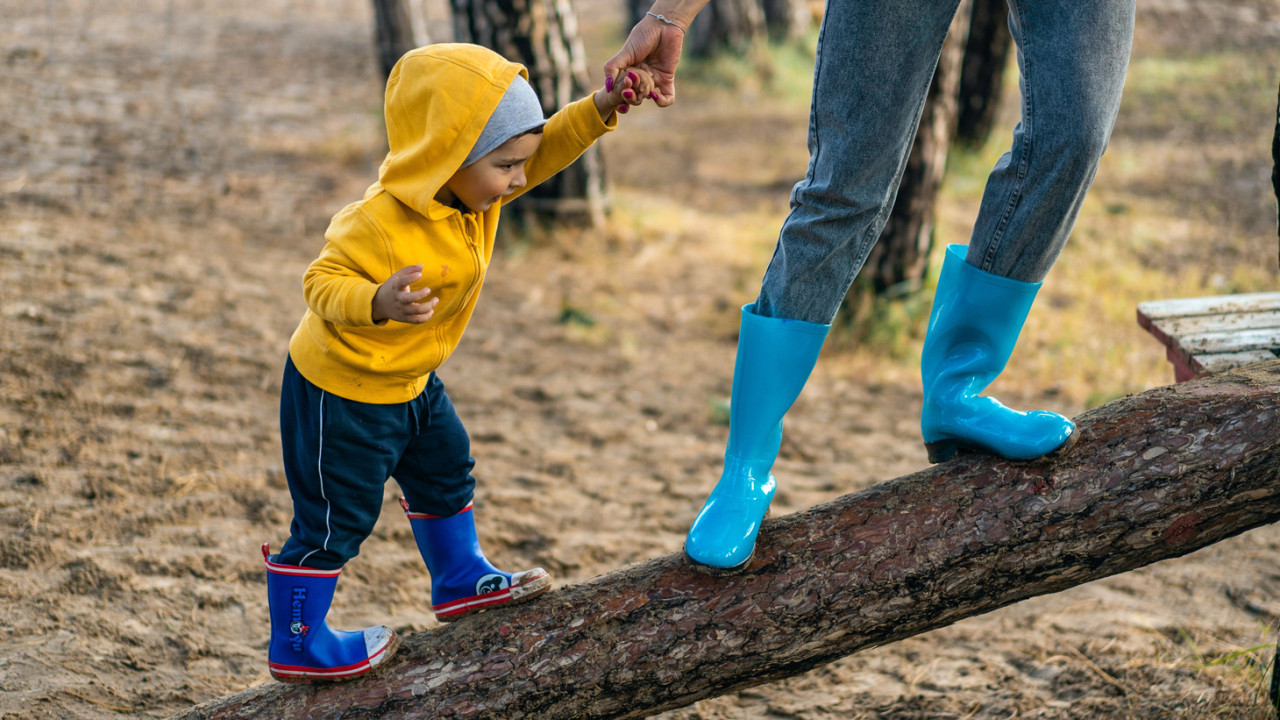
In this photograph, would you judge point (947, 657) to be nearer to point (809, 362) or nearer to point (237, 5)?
point (809, 362)

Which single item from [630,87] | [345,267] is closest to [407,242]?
[345,267]

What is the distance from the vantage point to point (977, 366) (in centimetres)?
217

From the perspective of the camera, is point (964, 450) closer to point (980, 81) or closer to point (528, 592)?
point (528, 592)

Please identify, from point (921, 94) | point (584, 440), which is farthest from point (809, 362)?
point (584, 440)

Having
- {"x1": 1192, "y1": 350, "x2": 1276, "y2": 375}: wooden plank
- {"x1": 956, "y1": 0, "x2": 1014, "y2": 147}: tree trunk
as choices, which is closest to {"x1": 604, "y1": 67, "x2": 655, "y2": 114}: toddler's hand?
{"x1": 1192, "y1": 350, "x2": 1276, "y2": 375}: wooden plank

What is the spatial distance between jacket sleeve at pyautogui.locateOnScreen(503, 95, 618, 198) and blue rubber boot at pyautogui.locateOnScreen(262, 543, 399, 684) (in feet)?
2.78

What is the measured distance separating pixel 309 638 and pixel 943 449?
1.40 metres

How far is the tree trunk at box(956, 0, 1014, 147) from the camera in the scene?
689 cm

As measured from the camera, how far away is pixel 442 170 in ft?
6.03

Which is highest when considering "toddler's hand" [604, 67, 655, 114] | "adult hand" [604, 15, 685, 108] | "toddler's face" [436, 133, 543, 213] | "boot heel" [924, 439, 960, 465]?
"adult hand" [604, 15, 685, 108]

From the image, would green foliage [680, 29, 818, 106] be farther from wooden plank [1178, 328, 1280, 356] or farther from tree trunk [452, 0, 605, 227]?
wooden plank [1178, 328, 1280, 356]

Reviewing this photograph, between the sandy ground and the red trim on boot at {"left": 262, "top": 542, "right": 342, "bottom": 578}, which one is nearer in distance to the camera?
the red trim on boot at {"left": 262, "top": 542, "right": 342, "bottom": 578}

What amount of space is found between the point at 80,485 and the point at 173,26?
769 cm

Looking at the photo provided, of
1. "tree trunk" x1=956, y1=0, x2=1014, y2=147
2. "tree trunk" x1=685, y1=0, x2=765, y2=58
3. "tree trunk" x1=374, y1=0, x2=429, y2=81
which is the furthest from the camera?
"tree trunk" x1=685, y1=0, x2=765, y2=58
